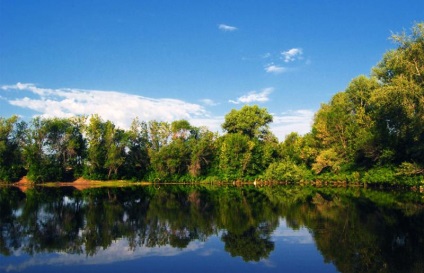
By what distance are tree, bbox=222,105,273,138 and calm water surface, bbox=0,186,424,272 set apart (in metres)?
54.0

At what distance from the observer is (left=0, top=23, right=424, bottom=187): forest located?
51.5 meters

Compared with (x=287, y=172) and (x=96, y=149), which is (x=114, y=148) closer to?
(x=96, y=149)

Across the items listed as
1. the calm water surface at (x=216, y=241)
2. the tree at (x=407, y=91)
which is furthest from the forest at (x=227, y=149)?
the calm water surface at (x=216, y=241)

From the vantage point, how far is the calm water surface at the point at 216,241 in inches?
484

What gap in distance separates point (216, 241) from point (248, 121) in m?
63.1

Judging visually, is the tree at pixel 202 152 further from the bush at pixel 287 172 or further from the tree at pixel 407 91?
the tree at pixel 407 91

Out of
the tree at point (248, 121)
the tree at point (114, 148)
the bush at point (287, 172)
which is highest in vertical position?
the tree at point (248, 121)

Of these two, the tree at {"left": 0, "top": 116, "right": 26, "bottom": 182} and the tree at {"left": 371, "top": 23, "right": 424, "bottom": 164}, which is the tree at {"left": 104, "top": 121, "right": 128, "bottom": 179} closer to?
the tree at {"left": 0, "top": 116, "right": 26, "bottom": 182}

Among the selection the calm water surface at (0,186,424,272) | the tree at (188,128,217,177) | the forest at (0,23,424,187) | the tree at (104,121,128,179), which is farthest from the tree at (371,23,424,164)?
the tree at (104,121,128,179)

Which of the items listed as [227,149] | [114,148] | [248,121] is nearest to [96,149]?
[114,148]

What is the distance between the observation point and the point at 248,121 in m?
78.1

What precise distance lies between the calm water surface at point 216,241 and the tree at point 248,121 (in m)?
54.0

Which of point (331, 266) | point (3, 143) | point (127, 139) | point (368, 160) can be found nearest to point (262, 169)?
point (368, 160)

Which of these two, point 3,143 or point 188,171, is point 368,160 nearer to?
point 188,171
